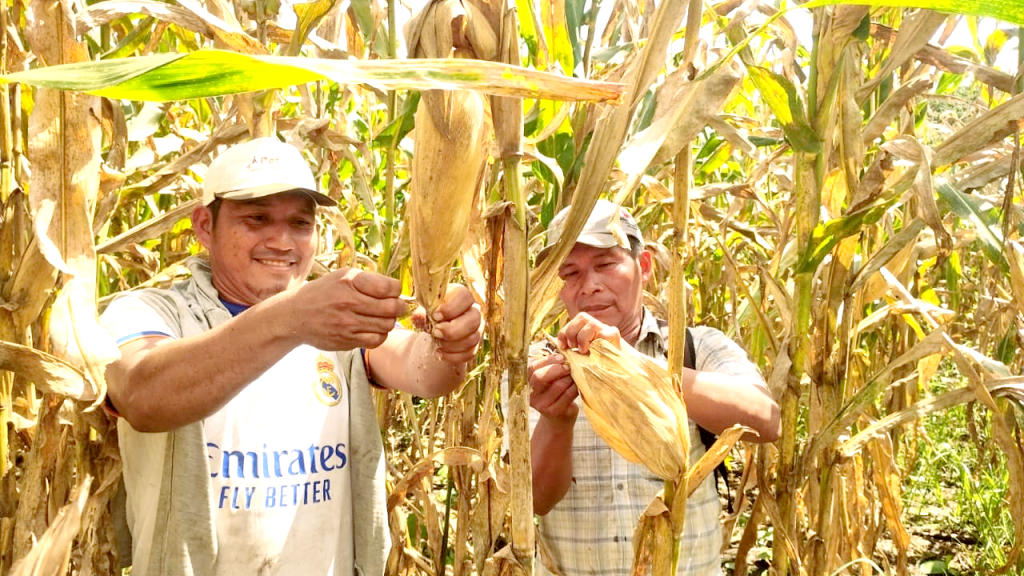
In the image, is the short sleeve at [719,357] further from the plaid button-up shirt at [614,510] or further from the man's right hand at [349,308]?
the man's right hand at [349,308]

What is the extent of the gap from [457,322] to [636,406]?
25 centimetres

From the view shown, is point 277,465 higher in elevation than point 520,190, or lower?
lower

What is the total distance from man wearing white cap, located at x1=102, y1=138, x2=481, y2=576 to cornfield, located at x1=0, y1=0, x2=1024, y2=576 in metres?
0.09

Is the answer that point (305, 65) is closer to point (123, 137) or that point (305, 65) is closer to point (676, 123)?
point (676, 123)

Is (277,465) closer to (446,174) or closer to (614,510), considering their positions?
(614,510)

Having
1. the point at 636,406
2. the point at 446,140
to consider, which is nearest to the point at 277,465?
the point at 636,406

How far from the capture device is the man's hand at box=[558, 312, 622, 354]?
0.99 m

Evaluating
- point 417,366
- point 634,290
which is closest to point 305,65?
point 417,366

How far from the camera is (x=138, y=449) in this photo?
140cm

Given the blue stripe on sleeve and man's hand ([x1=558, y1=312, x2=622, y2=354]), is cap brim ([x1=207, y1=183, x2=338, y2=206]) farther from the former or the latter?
man's hand ([x1=558, y1=312, x2=622, y2=354])

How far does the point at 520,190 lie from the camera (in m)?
0.85

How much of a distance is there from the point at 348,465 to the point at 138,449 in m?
0.35

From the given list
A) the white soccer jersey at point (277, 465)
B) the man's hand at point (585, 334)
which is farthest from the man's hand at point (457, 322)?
the white soccer jersey at point (277, 465)

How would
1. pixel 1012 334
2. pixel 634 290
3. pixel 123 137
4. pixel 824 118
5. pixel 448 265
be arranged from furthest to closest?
pixel 1012 334 → pixel 634 290 → pixel 123 137 → pixel 824 118 → pixel 448 265
